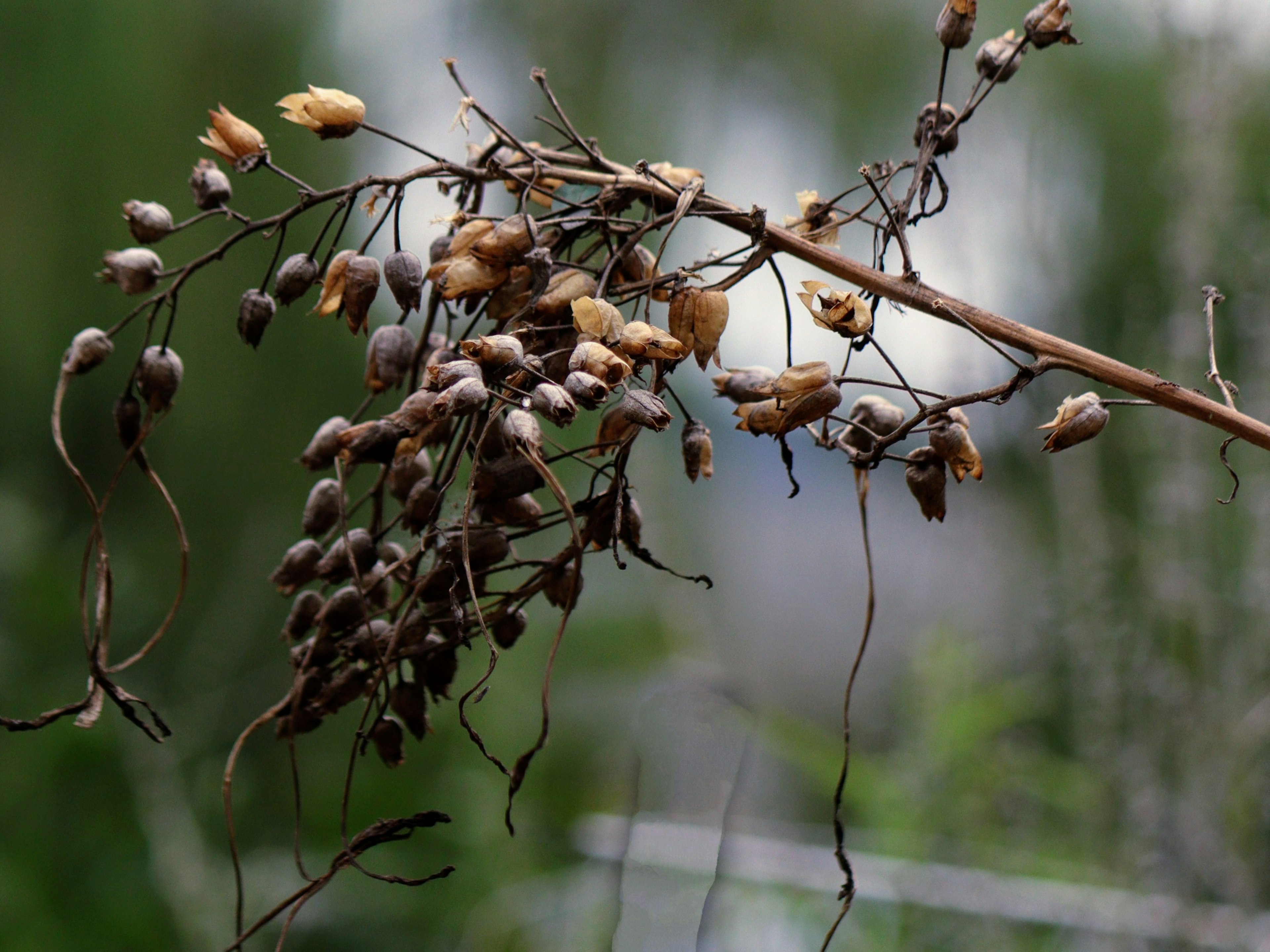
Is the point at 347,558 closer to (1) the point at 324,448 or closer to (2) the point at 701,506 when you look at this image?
(1) the point at 324,448

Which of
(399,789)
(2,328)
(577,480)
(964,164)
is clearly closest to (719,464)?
(577,480)

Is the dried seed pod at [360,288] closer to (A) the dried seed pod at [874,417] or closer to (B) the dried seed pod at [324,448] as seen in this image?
(B) the dried seed pod at [324,448]

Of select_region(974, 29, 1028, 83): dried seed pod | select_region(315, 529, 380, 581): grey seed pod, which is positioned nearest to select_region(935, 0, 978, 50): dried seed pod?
select_region(974, 29, 1028, 83): dried seed pod

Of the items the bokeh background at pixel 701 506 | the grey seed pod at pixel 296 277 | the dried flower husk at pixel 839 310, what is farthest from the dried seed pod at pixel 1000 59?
the bokeh background at pixel 701 506

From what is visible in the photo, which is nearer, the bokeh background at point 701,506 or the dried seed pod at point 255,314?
the dried seed pod at point 255,314

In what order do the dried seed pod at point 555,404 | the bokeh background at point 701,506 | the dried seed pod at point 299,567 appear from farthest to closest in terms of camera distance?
the bokeh background at point 701,506 → the dried seed pod at point 299,567 → the dried seed pod at point 555,404

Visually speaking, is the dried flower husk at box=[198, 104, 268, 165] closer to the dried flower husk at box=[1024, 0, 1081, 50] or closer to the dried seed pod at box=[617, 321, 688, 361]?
the dried seed pod at box=[617, 321, 688, 361]

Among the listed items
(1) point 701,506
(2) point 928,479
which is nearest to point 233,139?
(2) point 928,479

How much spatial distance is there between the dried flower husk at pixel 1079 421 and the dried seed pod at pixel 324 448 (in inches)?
8.0

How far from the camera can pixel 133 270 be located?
31cm

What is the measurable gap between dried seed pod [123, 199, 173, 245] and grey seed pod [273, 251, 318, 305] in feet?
0.13

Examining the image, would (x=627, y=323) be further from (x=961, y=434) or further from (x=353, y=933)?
(x=353, y=933)

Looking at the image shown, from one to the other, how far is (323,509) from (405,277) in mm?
92

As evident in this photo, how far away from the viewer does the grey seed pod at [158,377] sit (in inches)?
12.4
